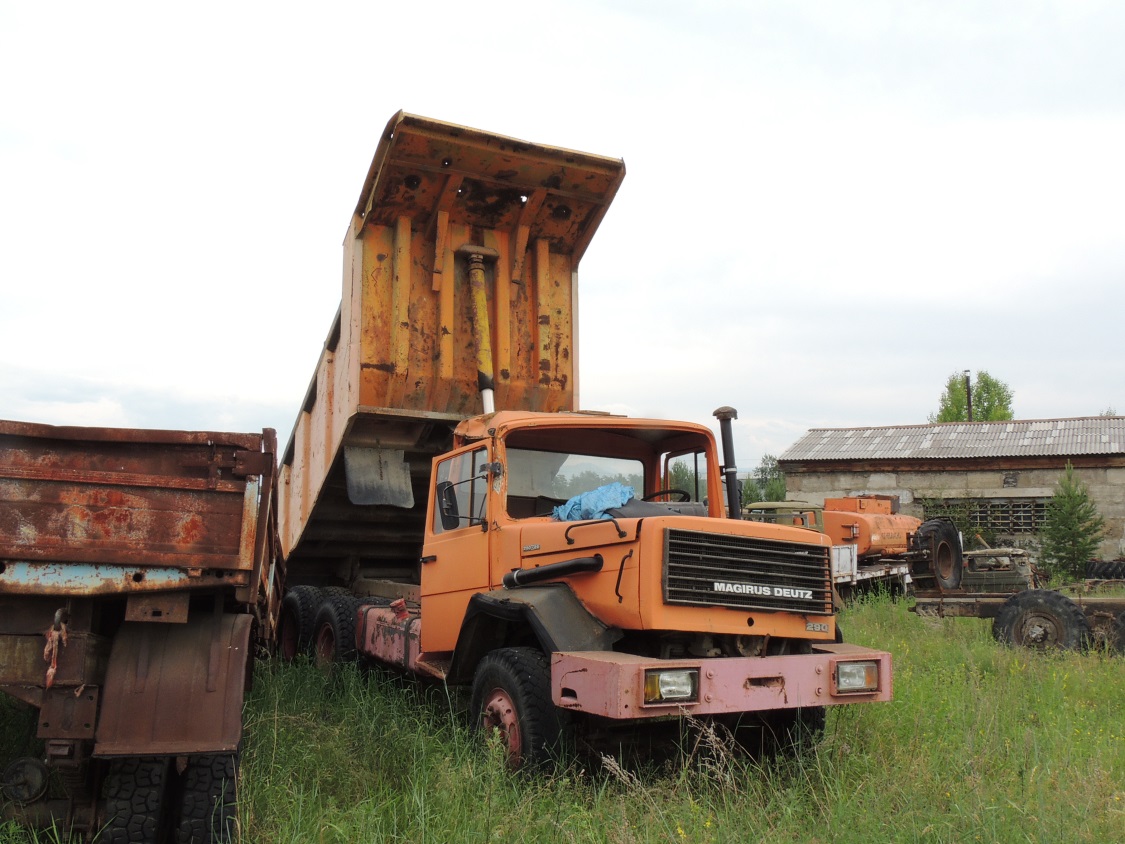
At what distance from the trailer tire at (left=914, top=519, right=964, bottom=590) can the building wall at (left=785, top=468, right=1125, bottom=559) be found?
8.76 m

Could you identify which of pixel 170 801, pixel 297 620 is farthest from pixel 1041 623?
pixel 170 801

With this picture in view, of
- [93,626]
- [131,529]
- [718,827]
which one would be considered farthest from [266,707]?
[718,827]

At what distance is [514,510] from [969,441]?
978 inches

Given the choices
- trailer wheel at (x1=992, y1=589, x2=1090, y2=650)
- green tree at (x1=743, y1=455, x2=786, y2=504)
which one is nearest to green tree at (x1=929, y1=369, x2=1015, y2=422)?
green tree at (x1=743, y1=455, x2=786, y2=504)

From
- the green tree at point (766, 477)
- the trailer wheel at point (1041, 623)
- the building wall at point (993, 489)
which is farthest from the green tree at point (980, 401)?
the trailer wheel at point (1041, 623)

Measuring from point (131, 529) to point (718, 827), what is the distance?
8.57ft

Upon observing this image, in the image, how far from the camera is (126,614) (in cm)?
371

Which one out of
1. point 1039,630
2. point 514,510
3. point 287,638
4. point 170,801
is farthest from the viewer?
point 1039,630

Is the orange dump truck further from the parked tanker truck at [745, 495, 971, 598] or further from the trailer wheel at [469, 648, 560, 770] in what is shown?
the parked tanker truck at [745, 495, 971, 598]

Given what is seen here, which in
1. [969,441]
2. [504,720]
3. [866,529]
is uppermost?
[969,441]

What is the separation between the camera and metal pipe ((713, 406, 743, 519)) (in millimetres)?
5559

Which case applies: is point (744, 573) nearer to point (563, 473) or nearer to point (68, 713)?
point (563, 473)

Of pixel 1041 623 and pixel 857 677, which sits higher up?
pixel 1041 623

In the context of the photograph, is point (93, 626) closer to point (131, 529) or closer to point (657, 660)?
point (131, 529)
